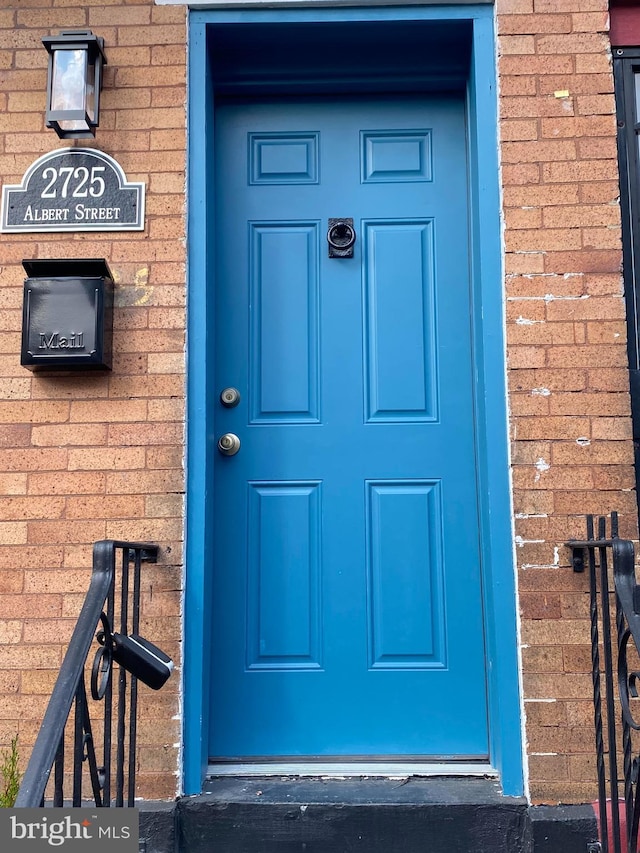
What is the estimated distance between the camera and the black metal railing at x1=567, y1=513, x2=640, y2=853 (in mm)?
2168

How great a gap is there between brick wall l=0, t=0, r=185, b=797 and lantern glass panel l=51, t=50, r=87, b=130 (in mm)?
128

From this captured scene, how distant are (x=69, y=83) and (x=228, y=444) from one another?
4.66 ft

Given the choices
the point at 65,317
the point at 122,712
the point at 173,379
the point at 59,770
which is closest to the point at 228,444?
the point at 173,379

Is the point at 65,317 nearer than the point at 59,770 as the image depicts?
No

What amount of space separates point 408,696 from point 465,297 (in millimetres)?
1522

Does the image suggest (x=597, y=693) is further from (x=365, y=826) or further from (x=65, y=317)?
(x=65, y=317)

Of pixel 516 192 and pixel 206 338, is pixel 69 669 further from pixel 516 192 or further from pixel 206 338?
pixel 516 192

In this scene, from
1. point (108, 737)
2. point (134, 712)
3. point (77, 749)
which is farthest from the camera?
point (134, 712)

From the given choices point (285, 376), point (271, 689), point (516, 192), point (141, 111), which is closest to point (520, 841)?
point (271, 689)

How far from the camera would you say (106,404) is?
285cm

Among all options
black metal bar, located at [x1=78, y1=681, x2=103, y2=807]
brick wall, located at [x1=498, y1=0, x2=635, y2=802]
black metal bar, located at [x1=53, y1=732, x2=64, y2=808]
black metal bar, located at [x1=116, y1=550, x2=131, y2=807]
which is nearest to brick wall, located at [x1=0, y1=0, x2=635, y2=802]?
brick wall, located at [x1=498, y1=0, x2=635, y2=802]

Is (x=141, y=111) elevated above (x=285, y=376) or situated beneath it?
elevated above

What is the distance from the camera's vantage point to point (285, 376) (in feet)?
10.2

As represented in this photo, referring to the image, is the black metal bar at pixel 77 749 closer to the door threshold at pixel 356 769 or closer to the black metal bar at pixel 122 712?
the black metal bar at pixel 122 712
